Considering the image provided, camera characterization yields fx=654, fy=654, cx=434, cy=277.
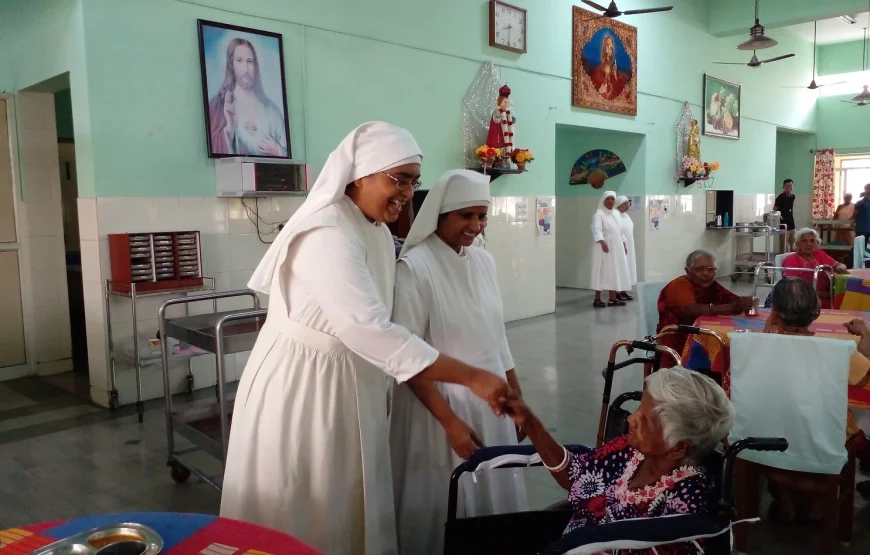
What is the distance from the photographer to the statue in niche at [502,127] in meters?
7.09

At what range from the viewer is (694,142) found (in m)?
10.8

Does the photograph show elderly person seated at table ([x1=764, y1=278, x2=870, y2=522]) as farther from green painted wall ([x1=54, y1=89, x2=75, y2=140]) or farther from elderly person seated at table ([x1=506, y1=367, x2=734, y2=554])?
green painted wall ([x1=54, y1=89, x2=75, y2=140])

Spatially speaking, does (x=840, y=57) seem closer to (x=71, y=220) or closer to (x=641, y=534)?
(x=71, y=220)

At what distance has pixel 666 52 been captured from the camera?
398 inches

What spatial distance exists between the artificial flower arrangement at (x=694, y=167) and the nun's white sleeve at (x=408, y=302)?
9548mm

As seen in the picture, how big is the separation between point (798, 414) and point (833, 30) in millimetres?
14072

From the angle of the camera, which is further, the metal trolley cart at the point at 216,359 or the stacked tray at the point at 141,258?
the stacked tray at the point at 141,258

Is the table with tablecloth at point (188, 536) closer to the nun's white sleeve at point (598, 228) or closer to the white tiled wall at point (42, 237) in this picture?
the white tiled wall at point (42, 237)

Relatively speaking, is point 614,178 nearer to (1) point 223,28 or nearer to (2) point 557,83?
(2) point 557,83

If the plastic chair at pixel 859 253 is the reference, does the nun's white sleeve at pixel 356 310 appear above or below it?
above

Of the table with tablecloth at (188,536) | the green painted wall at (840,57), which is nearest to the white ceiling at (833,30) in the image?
the green painted wall at (840,57)

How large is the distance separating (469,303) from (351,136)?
0.71 metres

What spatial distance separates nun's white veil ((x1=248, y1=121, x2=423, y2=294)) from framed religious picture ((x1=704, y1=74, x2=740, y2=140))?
10713 millimetres

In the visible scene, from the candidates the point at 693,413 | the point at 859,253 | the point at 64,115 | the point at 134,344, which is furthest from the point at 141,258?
the point at 859,253
